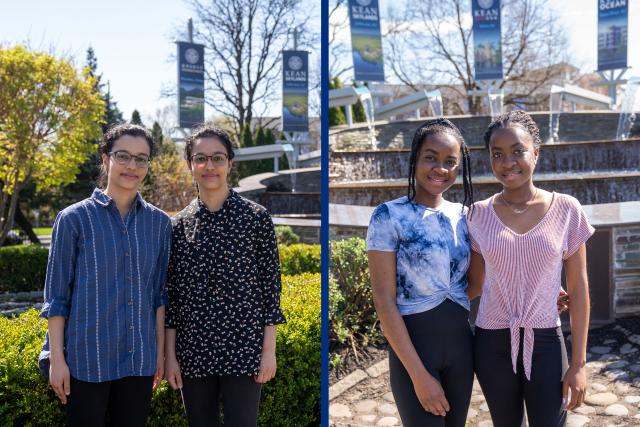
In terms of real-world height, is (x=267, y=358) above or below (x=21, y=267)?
above

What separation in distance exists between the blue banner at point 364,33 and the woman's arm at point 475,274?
9.63 ft

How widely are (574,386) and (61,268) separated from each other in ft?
5.66

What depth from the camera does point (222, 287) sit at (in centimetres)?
227

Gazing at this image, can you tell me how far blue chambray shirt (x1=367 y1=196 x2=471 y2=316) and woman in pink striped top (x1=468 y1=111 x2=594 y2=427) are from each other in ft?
0.32

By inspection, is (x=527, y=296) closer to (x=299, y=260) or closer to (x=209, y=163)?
(x=209, y=163)

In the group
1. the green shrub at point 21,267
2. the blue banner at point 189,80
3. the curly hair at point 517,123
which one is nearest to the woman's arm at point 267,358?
the curly hair at point 517,123

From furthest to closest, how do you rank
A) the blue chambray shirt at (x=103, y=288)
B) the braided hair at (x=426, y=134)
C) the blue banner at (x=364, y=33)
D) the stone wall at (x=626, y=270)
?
1. the blue banner at (x=364, y=33)
2. the stone wall at (x=626, y=270)
3. the blue chambray shirt at (x=103, y=288)
4. the braided hair at (x=426, y=134)

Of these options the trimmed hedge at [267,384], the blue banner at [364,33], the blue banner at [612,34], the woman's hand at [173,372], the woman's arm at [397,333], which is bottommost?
the trimmed hedge at [267,384]

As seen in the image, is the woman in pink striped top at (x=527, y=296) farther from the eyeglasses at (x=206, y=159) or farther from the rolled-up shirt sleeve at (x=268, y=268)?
the eyeglasses at (x=206, y=159)

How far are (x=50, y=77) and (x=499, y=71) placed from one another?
32.5 feet

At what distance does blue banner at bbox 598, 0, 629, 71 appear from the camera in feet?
36.2

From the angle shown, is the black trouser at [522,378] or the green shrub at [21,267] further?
the green shrub at [21,267]

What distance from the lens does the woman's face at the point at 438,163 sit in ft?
6.72

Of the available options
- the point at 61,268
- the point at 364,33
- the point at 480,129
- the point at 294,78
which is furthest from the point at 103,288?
the point at 480,129
